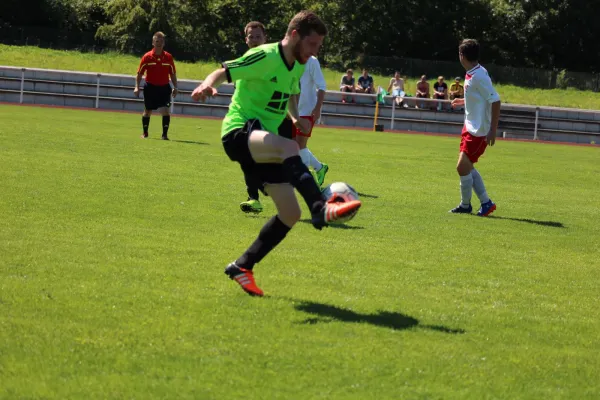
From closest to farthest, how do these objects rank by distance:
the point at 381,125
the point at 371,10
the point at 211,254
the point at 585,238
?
the point at 211,254, the point at 585,238, the point at 381,125, the point at 371,10

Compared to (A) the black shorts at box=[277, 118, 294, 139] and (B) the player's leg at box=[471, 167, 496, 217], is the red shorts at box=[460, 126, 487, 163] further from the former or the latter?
(A) the black shorts at box=[277, 118, 294, 139]

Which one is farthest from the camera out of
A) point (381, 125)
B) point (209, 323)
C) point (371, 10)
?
point (371, 10)

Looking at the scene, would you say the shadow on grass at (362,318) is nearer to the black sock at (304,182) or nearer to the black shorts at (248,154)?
the black sock at (304,182)

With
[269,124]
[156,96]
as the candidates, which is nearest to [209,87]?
→ [269,124]

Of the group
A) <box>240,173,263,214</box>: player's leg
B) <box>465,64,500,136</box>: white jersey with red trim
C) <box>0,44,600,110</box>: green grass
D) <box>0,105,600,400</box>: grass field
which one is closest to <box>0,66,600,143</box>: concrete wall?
<box>0,44,600,110</box>: green grass

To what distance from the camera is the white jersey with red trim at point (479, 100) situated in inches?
446

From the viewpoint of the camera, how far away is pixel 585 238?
10008 mm

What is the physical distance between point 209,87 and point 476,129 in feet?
20.1

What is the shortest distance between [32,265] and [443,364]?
10.1 ft

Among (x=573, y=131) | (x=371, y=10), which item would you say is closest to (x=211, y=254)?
(x=573, y=131)

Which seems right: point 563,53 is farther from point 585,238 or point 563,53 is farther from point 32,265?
point 32,265

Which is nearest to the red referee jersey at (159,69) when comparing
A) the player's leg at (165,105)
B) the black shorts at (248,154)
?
the player's leg at (165,105)

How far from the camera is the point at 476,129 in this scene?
37.5 ft

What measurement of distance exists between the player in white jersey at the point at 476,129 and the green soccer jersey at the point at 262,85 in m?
5.34
